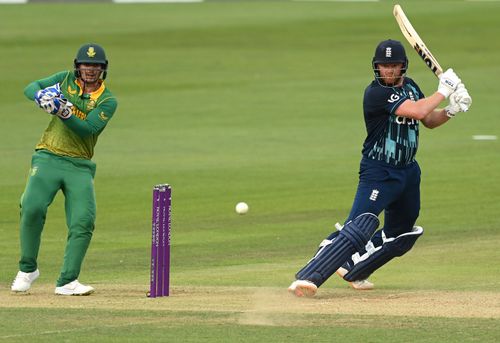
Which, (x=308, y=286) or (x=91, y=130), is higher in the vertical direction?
(x=91, y=130)

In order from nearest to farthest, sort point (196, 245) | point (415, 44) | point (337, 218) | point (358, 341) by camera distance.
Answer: point (358, 341), point (415, 44), point (196, 245), point (337, 218)

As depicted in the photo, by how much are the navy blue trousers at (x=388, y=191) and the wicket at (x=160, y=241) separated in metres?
1.43

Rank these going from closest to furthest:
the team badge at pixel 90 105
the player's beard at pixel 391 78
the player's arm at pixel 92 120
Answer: the player's beard at pixel 391 78 → the player's arm at pixel 92 120 → the team badge at pixel 90 105

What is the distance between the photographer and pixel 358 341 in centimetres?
909

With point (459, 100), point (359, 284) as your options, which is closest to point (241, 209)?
point (359, 284)

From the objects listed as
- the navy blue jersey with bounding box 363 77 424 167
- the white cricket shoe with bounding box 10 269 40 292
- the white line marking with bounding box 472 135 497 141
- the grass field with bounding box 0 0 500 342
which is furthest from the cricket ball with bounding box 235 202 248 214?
the white line marking with bounding box 472 135 497 141

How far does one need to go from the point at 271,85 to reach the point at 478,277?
68.6 ft

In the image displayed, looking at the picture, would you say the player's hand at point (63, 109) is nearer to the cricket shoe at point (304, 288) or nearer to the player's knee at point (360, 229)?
the cricket shoe at point (304, 288)

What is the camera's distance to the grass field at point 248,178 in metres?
10.1

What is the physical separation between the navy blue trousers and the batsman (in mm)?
2138

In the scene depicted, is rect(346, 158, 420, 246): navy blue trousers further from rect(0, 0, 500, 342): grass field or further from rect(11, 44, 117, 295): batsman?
rect(11, 44, 117, 295): batsman

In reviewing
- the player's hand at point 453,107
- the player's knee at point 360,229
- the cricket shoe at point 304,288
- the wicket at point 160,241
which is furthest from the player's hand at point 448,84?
the wicket at point 160,241

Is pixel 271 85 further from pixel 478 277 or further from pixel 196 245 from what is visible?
pixel 478 277

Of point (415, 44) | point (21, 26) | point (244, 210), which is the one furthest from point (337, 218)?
point (21, 26)
